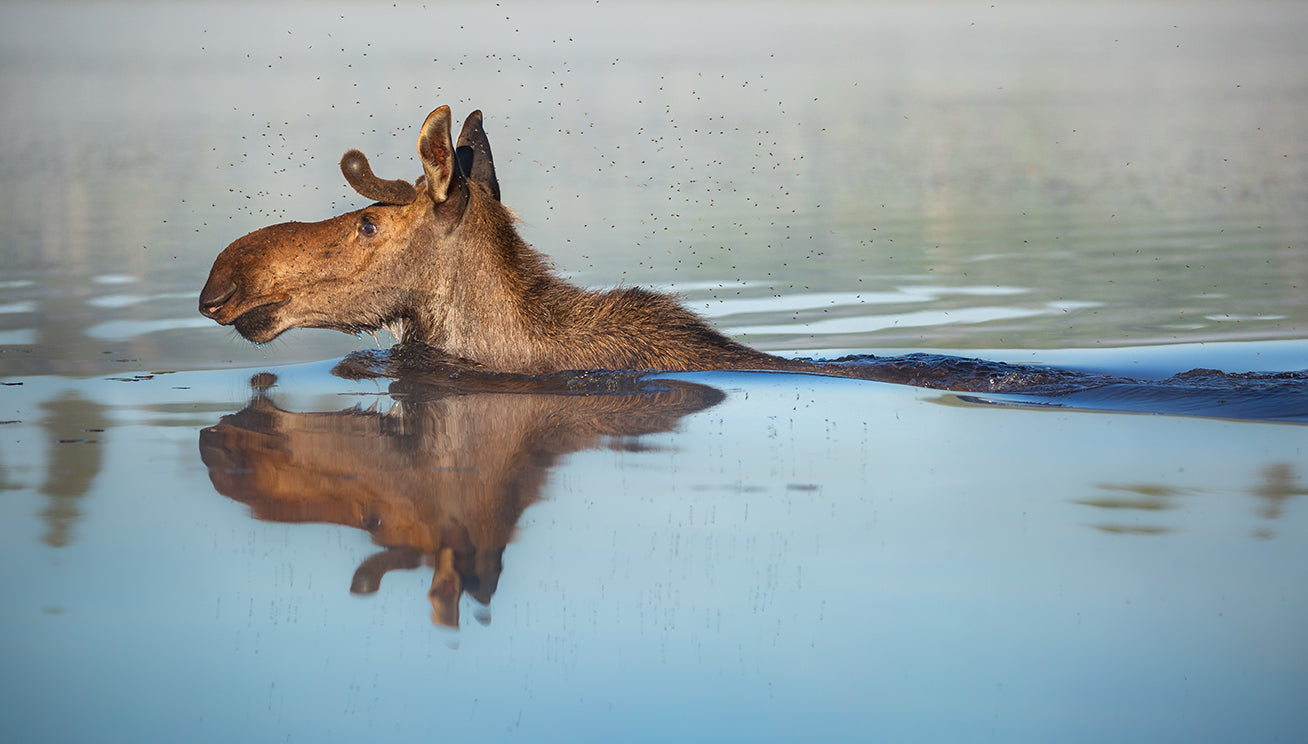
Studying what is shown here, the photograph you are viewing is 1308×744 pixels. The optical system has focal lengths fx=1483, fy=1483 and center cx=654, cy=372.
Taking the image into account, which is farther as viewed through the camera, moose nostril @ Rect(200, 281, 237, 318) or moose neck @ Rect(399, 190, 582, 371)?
moose neck @ Rect(399, 190, 582, 371)

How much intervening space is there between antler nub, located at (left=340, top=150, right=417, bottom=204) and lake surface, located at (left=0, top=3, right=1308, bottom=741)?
4.05 feet

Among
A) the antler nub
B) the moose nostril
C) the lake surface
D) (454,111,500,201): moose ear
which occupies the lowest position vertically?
the lake surface

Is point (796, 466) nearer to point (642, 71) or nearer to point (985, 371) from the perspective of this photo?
Answer: point (985, 371)

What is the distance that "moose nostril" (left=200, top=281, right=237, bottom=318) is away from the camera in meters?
8.95

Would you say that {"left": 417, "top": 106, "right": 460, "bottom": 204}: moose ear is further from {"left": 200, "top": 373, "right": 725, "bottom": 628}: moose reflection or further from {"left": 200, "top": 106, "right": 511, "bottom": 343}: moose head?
{"left": 200, "top": 373, "right": 725, "bottom": 628}: moose reflection

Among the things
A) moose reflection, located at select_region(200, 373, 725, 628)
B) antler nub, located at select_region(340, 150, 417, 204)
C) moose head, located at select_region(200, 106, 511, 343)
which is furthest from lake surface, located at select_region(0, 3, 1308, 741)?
antler nub, located at select_region(340, 150, 417, 204)

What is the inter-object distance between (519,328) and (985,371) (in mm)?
3311

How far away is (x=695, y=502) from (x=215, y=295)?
3867mm

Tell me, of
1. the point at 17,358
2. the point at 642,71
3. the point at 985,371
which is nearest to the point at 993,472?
the point at 985,371

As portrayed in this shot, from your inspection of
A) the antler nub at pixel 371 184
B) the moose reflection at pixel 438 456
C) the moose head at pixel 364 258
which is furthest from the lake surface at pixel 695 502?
the antler nub at pixel 371 184

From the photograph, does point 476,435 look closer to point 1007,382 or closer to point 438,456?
point 438,456

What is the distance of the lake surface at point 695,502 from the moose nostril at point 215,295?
0.66 metres

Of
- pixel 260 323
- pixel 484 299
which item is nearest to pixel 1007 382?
pixel 484 299

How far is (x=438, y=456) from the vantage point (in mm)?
7367
